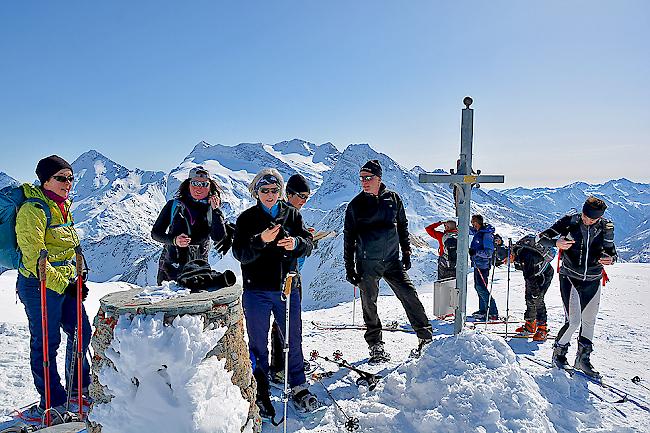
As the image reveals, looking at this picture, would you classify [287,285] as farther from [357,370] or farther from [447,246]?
[447,246]

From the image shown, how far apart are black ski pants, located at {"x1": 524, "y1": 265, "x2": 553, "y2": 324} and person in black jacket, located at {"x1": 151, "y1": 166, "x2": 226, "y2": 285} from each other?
5301mm

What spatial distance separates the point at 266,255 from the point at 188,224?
1184 mm

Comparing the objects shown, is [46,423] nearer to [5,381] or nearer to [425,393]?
[5,381]

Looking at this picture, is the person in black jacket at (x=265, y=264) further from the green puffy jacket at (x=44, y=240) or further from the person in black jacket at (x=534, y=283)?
the person in black jacket at (x=534, y=283)

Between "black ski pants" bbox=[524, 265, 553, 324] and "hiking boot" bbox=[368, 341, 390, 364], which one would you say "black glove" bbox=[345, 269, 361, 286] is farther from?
"black ski pants" bbox=[524, 265, 553, 324]

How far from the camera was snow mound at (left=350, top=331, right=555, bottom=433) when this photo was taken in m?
3.87

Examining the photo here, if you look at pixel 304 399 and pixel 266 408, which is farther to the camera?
pixel 304 399

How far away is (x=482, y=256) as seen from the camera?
9016 millimetres

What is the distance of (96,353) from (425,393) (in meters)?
2.96

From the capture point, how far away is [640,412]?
182 inches

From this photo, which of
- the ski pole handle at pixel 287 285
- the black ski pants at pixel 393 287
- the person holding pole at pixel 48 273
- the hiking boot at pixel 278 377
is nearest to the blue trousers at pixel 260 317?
the ski pole handle at pixel 287 285

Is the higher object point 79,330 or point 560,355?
point 79,330

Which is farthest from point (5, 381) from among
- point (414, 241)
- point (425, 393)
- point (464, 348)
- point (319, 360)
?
Answer: point (414, 241)

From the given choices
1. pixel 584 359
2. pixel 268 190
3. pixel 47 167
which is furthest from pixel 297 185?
pixel 584 359
